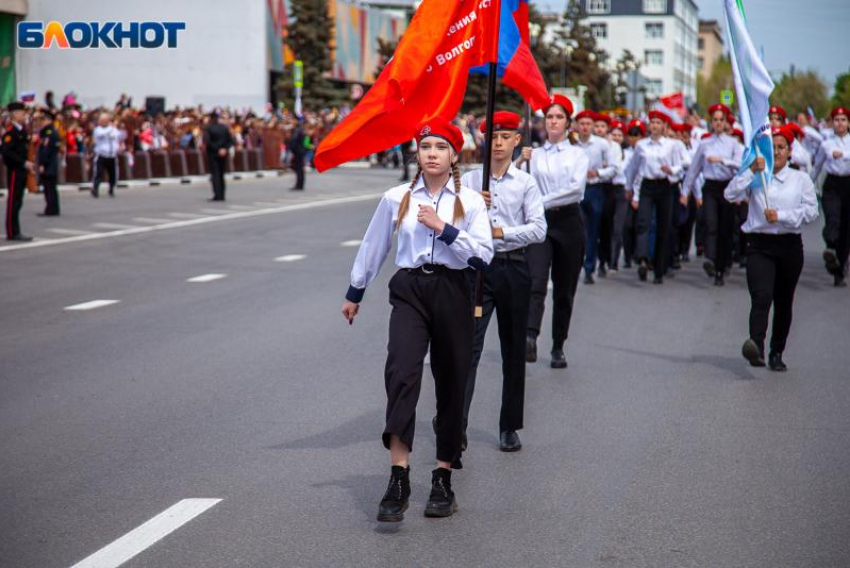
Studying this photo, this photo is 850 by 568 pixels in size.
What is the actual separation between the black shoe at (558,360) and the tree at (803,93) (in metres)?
123

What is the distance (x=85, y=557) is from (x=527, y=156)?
166 inches

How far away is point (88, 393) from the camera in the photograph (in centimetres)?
898

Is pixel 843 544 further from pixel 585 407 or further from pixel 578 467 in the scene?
pixel 585 407

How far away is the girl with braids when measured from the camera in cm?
603

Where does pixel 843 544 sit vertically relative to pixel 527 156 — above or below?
below

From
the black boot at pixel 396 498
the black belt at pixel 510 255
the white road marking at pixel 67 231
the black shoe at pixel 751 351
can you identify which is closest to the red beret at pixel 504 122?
the black belt at pixel 510 255

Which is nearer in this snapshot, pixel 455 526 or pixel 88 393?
pixel 455 526

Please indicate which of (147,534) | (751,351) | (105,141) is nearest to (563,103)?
(751,351)

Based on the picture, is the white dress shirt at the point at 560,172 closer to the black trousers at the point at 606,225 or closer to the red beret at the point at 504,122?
the red beret at the point at 504,122

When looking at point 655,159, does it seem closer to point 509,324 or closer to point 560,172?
point 560,172

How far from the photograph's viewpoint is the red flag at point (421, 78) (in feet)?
22.8

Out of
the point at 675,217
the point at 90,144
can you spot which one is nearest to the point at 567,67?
the point at 90,144

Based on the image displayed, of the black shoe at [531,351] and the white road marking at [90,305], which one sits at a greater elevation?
the black shoe at [531,351]

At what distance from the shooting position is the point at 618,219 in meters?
17.9
